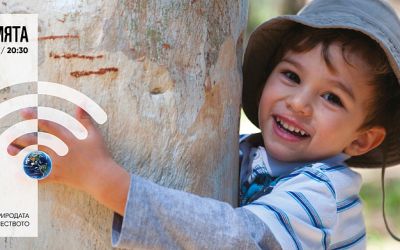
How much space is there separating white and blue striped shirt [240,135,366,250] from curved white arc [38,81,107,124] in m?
0.51

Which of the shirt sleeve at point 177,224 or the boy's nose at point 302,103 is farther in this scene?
the boy's nose at point 302,103

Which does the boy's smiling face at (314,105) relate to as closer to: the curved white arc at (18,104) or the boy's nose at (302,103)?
the boy's nose at (302,103)

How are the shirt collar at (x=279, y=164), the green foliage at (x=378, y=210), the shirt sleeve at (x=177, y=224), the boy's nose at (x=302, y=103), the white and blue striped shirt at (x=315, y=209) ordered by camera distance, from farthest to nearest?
1. the green foliage at (x=378, y=210)
2. the shirt collar at (x=279, y=164)
3. the boy's nose at (x=302, y=103)
4. the white and blue striped shirt at (x=315, y=209)
5. the shirt sleeve at (x=177, y=224)

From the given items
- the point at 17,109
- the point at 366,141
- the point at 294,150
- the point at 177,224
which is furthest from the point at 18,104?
the point at 366,141

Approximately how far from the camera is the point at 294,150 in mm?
1499

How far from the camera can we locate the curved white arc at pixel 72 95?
3.21 feet

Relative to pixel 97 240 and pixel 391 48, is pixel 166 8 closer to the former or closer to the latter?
pixel 97 240

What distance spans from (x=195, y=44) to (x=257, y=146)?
816mm

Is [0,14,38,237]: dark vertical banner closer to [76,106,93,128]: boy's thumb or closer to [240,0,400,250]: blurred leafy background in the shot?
[76,106,93,128]: boy's thumb

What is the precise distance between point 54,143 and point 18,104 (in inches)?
6.3

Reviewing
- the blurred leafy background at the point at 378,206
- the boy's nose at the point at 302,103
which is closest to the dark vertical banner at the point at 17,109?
the boy's nose at the point at 302,103

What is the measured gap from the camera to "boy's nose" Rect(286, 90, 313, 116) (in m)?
1.42

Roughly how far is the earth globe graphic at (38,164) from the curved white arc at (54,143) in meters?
0.02

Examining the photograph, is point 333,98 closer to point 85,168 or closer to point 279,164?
point 279,164
